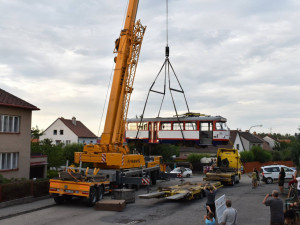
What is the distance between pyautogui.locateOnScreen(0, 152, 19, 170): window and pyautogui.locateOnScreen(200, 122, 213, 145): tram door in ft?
47.0

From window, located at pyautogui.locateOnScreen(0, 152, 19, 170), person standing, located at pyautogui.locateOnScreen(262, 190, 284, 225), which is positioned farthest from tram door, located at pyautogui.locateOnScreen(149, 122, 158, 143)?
person standing, located at pyautogui.locateOnScreen(262, 190, 284, 225)

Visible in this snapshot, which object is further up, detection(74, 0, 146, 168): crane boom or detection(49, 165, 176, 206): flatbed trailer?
detection(74, 0, 146, 168): crane boom

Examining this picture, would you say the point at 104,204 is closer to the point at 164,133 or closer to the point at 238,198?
the point at 238,198

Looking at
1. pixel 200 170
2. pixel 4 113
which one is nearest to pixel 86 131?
pixel 200 170

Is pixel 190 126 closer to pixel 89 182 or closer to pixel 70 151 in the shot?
pixel 89 182

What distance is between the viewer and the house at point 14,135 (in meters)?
20.0

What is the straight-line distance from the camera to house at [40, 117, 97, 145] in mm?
58844

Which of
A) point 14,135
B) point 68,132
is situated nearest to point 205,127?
point 14,135

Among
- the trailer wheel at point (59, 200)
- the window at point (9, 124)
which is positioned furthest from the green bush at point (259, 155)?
the trailer wheel at point (59, 200)

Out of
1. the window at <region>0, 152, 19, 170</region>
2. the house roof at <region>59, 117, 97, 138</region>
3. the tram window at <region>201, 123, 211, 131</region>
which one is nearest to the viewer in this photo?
the window at <region>0, 152, 19, 170</region>

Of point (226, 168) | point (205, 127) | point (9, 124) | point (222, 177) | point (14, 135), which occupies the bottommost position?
point (222, 177)

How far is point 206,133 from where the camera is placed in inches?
1075

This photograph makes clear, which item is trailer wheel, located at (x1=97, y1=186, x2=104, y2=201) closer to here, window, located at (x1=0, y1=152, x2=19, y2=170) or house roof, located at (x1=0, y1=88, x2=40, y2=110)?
window, located at (x1=0, y1=152, x2=19, y2=170)

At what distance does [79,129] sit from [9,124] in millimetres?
41352
